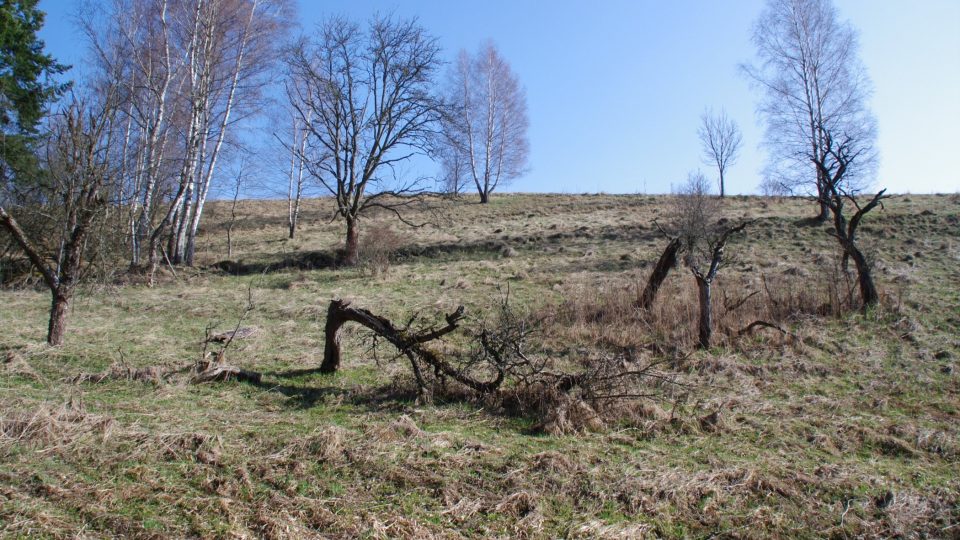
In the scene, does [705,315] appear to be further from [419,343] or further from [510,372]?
[419,343]

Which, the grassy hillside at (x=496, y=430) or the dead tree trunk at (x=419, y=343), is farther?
the dead tree trunk at (x=419, y=343)

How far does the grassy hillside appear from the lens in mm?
4016

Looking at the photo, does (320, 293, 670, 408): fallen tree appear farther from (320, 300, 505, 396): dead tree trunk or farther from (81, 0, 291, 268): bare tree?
(81, 0, 291, 268): bare tree

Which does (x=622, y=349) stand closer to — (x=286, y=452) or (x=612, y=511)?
(x=612, y=511)

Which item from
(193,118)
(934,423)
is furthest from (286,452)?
(193,118)

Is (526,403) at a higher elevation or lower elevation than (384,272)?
lower

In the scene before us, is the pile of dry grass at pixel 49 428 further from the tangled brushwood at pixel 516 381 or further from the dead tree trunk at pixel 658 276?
the dead tree trunk at pixel 658 276

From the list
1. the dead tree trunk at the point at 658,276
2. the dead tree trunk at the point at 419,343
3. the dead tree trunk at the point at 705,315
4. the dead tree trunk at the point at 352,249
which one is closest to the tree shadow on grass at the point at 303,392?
the dead tree trunk at the point at 419,343

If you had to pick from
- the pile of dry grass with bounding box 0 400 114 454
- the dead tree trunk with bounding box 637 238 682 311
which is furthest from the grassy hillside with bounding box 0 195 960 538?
the dead tree trunk with bounding box 637 238 682 311

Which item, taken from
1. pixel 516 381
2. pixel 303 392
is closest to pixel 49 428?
pixel 303 392

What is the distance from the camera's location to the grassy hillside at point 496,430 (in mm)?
4016

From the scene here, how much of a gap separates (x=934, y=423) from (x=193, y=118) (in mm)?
18026

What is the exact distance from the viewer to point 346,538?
3.71m

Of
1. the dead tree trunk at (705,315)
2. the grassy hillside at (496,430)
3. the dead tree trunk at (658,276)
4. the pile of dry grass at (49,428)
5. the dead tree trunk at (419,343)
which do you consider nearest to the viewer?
the grassy hillside at (496,430)
